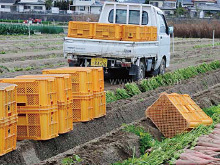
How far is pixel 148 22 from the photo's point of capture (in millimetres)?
19984

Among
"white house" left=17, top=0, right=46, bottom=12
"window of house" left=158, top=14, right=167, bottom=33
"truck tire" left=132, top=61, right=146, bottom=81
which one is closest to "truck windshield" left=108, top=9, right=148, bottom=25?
"window of house" left=158, top=14, right=167, bottom=33

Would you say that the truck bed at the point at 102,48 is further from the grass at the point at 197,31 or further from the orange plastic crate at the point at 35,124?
the grass at the point at 197,31

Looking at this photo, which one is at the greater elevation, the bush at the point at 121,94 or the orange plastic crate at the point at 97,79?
the orange plastic crate at the point at 97,79

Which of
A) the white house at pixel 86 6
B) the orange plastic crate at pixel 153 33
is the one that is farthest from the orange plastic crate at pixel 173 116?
the white house at pixel 86 6

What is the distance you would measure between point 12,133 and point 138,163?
2178 mm

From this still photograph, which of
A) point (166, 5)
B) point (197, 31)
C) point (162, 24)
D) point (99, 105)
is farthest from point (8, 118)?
point (166, 5)

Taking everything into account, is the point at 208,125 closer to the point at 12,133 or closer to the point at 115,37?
the point at 12,133

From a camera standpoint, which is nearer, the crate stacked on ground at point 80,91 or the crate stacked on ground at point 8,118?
the crate stacked on ground at point 8,118

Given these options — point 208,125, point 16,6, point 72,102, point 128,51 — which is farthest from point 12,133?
point 16,6

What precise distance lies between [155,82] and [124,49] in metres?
1.62

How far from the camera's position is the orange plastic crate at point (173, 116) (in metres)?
11.3

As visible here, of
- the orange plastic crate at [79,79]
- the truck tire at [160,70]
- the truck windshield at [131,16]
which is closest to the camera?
the orange plastic crate at [79,79]

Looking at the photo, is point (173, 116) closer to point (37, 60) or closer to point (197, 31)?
point (37, 60)

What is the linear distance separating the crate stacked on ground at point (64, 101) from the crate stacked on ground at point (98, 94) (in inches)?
52.9
